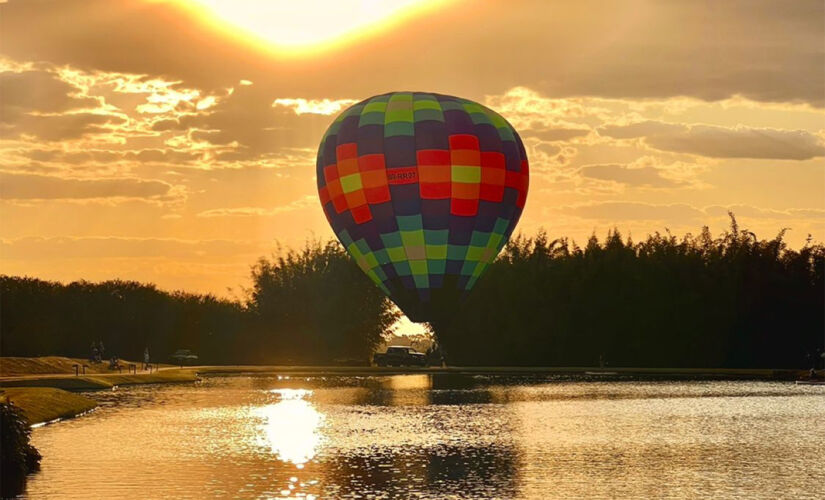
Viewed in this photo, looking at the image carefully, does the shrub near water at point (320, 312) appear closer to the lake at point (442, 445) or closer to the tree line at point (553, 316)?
the tree line at point (553, 316)

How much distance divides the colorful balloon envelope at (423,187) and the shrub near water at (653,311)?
2666 cm

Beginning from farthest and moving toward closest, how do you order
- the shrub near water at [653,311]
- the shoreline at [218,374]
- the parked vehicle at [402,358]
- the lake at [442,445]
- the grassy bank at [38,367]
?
the parked vehicle at [402,358] < the shrub near water at [653,311] < the grassy bank at [38,367] < the shoreline at [218,374] < the lake at [442,445]

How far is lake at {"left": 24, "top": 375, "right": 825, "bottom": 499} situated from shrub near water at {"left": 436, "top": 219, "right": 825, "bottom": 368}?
28.5 m

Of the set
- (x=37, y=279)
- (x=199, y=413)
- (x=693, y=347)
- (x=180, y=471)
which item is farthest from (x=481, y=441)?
(x=37, y=279)

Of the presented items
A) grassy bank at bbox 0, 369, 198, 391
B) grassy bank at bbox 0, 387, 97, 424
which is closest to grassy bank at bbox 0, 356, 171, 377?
grassy bank at bbox 0, 369, 198, 391

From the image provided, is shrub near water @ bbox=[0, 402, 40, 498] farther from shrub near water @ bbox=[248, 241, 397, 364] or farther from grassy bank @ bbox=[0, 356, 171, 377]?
shrub near water @ bbox=[248, 241, 397, 364]

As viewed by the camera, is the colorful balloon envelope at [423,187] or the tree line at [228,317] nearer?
the colorful balloon envelope at [423,187]

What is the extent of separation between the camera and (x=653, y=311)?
9544 centimetres

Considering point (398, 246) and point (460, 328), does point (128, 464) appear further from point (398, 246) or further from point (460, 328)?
point (460, 328)

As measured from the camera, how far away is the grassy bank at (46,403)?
47763 millimetres

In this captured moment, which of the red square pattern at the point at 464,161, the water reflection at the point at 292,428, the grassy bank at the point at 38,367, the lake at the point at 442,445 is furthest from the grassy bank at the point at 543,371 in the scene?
the water reflection at the point at 292,428

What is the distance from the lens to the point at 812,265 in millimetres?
96625

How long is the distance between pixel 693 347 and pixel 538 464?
203 feet

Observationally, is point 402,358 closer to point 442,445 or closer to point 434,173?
point 434,173
